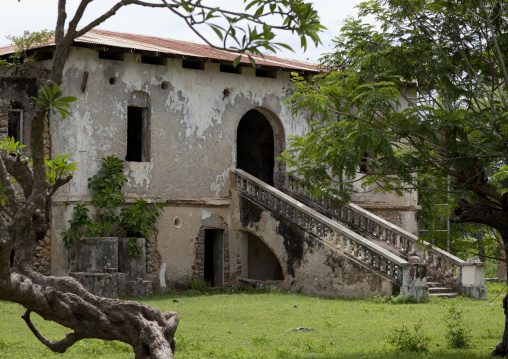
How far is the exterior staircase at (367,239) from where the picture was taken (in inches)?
756

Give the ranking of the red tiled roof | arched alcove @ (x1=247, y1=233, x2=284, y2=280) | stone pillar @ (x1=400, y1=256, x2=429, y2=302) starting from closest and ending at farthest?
stone pillar @ (x1=400, y1=256, x2=429, y2=302)
the red tiled roof
arched alcove @ (x1=247, y1=233, x2=284, y2=280)

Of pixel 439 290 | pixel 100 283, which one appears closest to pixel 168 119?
pixel 100 283

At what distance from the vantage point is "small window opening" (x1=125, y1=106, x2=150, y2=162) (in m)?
21.3

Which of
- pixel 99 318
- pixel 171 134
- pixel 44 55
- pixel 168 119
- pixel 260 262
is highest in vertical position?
pixel 44 55

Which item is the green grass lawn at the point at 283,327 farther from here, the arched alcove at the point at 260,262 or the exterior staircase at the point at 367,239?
the arched alcove at the point at 260,262

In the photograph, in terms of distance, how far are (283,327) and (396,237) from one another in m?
8.32

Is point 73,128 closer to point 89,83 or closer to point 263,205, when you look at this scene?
point 89,83

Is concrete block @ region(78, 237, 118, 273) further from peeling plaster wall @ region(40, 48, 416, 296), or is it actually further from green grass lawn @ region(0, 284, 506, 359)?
green grass lawn @ region(0, 284, 506, 359)

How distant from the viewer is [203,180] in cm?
2219

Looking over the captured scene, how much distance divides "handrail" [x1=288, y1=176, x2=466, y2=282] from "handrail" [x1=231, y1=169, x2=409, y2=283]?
71 centimetres

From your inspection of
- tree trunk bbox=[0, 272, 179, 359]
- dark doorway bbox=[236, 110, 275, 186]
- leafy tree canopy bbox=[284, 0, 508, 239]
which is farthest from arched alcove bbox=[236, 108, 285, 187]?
tree trunk bbox=[0, 272, 179, 359]

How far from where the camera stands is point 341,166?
452 inches

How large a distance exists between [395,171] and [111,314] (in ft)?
18.1

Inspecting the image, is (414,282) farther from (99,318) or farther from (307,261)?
(99,318)
